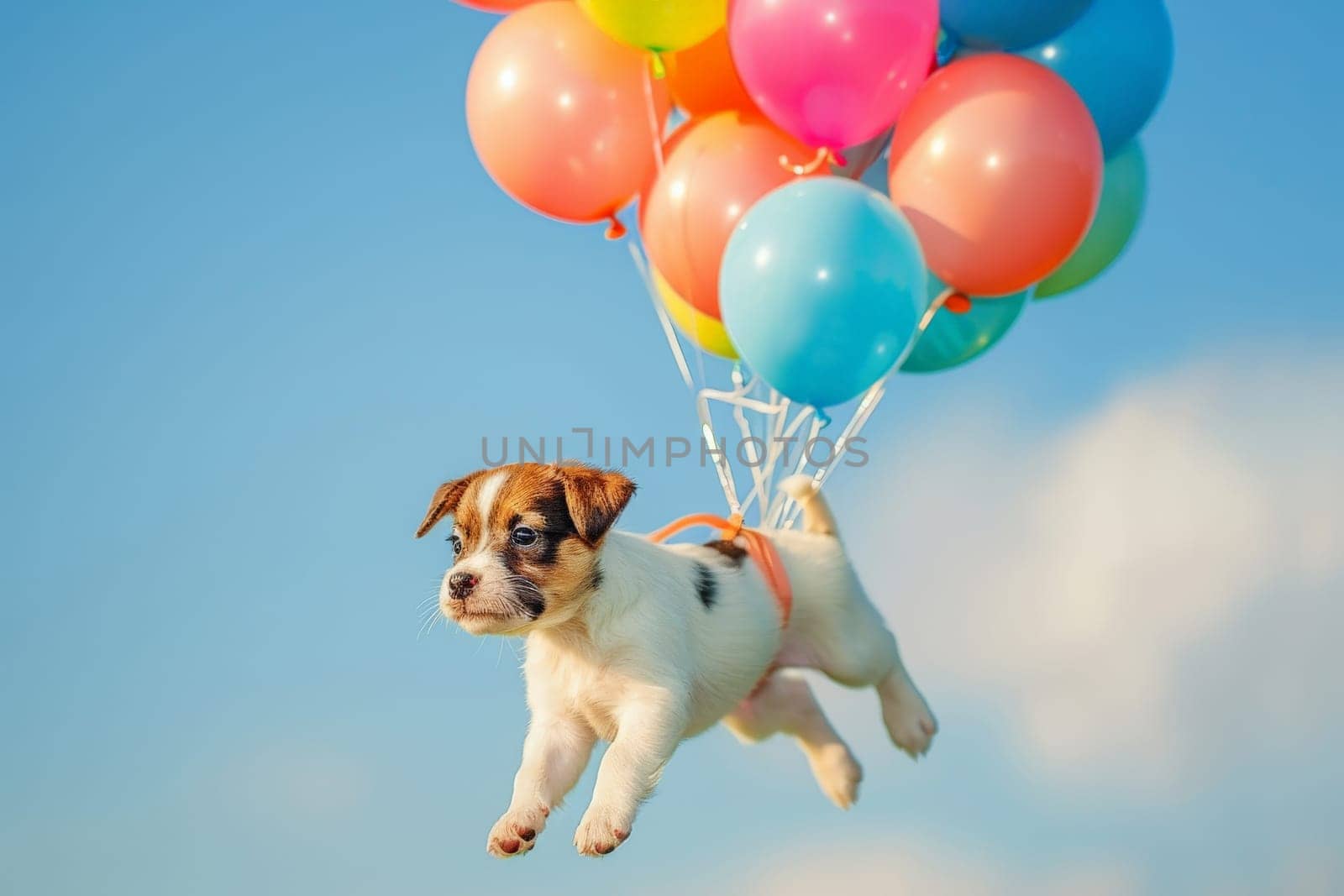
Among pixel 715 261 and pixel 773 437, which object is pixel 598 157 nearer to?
pixel 715 261

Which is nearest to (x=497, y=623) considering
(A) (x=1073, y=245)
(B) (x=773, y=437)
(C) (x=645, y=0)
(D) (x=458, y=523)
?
(D) (x=458, y=523)

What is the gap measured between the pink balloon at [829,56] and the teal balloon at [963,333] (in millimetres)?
907

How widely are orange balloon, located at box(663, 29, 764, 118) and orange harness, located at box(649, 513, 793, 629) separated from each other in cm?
152

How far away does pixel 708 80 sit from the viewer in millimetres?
5156

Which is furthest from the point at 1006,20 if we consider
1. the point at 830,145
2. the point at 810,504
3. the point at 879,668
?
the point at 879,668

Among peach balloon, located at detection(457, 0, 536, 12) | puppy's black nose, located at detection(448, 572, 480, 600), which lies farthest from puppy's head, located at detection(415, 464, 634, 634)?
peach balloon, located at detection(457, 0, 536, 12)

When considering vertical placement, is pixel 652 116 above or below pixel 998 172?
above

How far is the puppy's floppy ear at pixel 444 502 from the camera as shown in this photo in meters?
4.18

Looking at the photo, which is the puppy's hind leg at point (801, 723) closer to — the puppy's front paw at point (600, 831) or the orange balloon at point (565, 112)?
the puppy's front paw at point (600, 831)

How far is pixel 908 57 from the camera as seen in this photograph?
463cm

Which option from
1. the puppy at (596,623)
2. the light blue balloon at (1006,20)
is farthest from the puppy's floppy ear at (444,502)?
the light blue balloon at (1006,20)

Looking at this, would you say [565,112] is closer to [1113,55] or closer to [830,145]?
[830,145]

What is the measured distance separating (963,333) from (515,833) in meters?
2.68

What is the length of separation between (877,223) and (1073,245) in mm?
925
